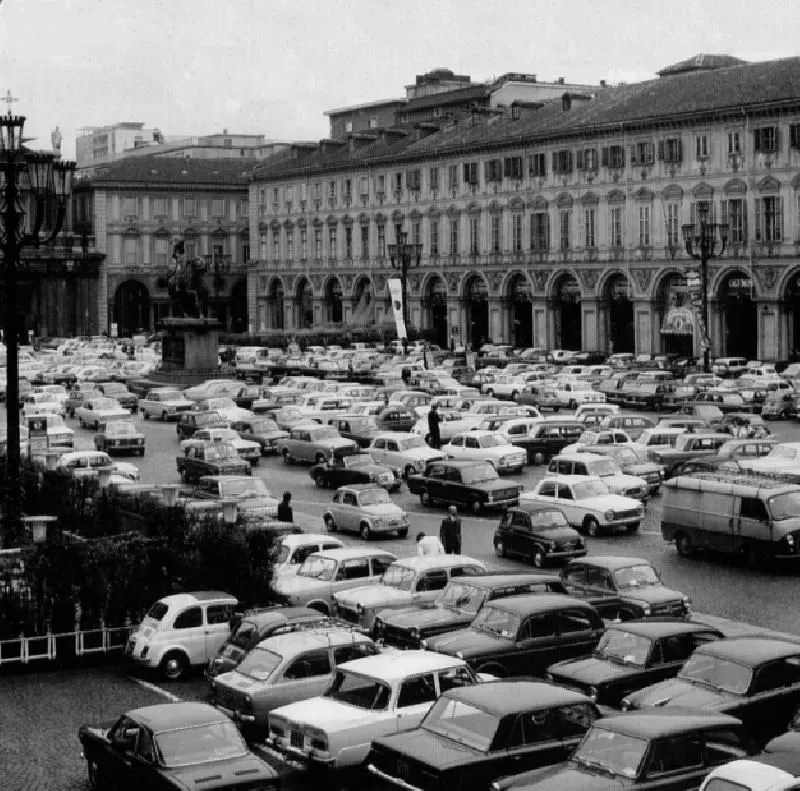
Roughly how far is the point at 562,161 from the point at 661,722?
250 feet

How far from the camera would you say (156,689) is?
21.3 meters

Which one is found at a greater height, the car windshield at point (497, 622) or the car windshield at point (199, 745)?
the car windshield at point (497, 622)

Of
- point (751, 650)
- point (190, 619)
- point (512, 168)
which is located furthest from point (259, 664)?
point (512, 168)

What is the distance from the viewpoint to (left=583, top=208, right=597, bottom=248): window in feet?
288

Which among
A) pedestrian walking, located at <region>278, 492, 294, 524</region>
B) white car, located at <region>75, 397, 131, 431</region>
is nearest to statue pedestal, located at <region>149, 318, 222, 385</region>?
white car, located at <region>75, 397, 131, 431</region>

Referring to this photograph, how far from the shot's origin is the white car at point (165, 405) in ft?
194

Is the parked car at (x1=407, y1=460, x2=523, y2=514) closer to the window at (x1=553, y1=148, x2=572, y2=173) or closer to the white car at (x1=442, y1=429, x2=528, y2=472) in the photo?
the white car at (x1=442, y1=429, x2=528, y2=472)

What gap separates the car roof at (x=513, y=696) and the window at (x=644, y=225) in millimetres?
69298

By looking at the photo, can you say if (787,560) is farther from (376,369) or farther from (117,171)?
(117,171)

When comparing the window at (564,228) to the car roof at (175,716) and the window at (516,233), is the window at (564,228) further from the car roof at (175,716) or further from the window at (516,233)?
the car roof at (175,716)

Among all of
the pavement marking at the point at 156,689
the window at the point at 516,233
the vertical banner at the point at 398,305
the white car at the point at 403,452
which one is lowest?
the pavement marking at the point at 156,689

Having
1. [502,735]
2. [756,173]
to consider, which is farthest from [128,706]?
[756,173]

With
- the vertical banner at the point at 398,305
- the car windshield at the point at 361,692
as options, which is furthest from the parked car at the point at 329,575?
the vertical banner at the point at 398,305

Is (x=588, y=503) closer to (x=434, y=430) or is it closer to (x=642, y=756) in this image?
(x=434, y=430)
